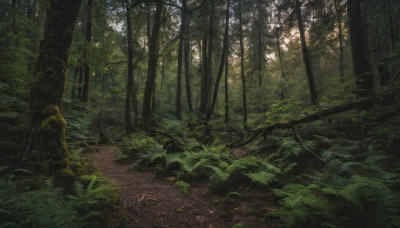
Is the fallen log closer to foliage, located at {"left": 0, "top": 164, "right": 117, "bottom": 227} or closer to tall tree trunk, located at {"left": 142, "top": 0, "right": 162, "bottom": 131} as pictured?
foliage, located at {"left": 0, "top": 164, "right": 117, "bottom": 227}

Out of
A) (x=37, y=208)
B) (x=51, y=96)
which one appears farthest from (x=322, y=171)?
(x=51, y=96)

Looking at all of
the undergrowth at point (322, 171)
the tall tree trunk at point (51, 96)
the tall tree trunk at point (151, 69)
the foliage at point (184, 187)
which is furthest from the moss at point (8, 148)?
the tall tree trunk at point (151, 69)

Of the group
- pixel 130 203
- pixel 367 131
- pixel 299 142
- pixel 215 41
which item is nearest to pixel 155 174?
pixel 130 203

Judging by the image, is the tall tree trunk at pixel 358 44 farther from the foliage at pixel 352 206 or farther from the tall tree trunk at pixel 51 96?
the tall tree trunk at pixel 51 96

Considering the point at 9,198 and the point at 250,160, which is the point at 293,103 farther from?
the point at 9,198

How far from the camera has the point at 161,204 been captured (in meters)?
3.54

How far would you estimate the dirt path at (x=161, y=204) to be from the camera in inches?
116

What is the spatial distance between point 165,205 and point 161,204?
→ 0.10m

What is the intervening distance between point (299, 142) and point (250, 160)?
1.87 m

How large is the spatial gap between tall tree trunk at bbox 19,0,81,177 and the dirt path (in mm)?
1396

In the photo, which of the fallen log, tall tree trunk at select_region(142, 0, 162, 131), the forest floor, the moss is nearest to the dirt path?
the forest floor

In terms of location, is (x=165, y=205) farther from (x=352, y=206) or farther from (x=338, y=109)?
(x=338, y=109)

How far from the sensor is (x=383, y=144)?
4.02 meters

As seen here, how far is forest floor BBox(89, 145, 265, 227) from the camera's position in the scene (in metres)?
2.92
